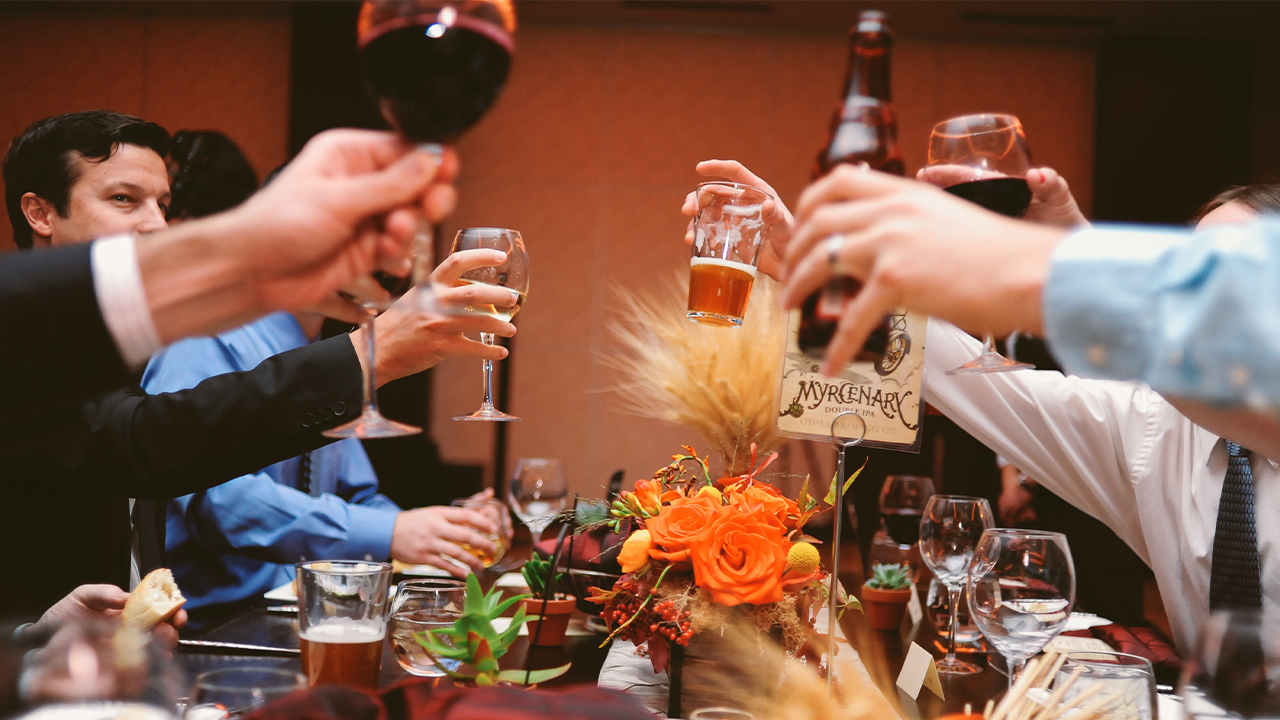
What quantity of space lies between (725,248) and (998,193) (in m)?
0.34

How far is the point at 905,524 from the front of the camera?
76.3 inches

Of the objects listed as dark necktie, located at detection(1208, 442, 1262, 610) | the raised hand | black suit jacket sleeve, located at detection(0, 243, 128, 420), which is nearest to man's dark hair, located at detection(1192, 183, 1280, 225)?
dark necktie, located at detection(1208, 442, 1262, 610)

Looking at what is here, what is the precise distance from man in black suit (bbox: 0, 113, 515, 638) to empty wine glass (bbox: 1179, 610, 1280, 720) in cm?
61

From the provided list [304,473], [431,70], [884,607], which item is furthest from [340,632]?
[304,473]

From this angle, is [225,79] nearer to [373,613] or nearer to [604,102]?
[604,102]

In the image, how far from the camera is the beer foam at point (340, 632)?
2.93 feet

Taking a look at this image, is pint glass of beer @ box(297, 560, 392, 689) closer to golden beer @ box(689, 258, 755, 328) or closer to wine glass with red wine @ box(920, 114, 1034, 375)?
golden beer @ box(689, 258, 755, 328)

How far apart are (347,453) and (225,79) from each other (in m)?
3.73

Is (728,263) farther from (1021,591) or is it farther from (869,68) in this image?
(1021,591)

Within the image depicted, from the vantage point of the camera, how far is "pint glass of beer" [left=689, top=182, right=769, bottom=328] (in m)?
1.10

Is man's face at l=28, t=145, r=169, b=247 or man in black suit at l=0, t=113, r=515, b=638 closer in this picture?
man in black suit at l=0, t=113, r=515, b=638

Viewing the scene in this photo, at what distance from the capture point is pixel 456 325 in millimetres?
1208

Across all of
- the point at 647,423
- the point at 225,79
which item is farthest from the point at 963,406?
the point at 225,79

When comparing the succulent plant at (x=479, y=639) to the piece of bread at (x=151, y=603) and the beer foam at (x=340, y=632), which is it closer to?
the beer foam at (x=340, y=632)
